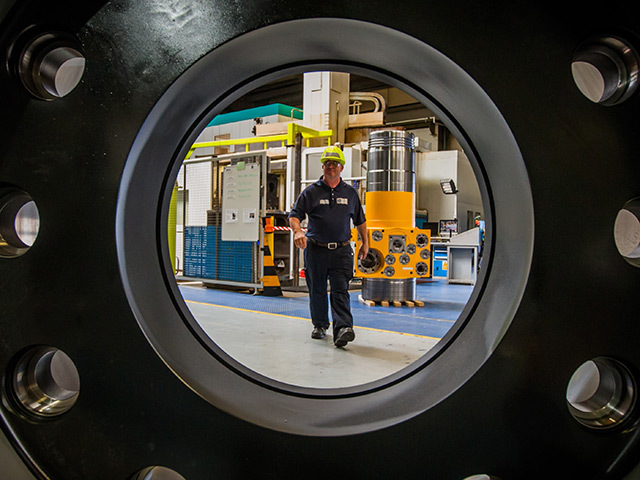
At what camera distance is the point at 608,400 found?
509mm

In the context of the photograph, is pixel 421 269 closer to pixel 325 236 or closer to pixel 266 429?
pixel 325 236

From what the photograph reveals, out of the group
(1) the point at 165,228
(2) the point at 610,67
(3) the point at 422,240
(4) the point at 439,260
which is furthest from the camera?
(4) the point at 439,260

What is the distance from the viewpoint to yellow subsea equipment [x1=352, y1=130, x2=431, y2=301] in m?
5.08

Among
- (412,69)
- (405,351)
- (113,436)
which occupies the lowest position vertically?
(405,351)

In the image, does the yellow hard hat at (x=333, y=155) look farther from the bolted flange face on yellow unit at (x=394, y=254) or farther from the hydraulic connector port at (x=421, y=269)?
the hydraulic connector port at (x=421, y=269)

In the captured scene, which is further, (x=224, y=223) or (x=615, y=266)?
(x=224, y=223)

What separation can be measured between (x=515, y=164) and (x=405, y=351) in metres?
2.90

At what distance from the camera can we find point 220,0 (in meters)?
0.54

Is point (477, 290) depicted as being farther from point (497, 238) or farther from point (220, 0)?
point (220, 0)

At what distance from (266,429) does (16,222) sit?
39cm

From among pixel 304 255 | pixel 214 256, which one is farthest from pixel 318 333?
pixel 214 256

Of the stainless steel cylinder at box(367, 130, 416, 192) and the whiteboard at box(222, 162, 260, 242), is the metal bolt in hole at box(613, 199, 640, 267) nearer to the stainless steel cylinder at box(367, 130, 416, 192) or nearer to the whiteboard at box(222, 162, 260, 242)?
the stainless steel cylinder at box(367, 130, 416, 192)

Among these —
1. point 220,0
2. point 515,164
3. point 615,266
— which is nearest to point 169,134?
point 220,0

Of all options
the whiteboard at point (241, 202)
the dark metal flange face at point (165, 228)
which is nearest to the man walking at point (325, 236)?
the whiteboard at point (241, 202)
